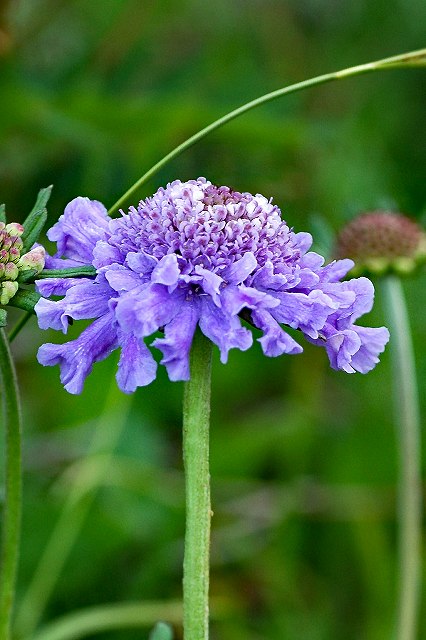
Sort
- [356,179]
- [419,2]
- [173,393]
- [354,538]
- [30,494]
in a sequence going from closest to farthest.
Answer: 1. [30,494]
2. [354,538]
3. [173,393]
4. [356,179]
5. [419,2]

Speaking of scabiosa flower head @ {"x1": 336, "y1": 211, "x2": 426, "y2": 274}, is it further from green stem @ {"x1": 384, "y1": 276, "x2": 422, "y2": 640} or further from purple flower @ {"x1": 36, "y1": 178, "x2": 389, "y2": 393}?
purple flower @ {"x1": 36, "y1": 178, "x2": 389, "y2": 393}

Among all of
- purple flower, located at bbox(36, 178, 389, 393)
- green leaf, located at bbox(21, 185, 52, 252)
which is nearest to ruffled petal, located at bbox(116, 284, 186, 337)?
purple flower, located at bbox(36, 178, 389, 393)

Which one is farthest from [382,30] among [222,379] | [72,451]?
[72,451]

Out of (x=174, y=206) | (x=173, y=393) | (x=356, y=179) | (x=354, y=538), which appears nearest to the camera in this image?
(x=174, y=206)

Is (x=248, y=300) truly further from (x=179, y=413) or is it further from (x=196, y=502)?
(x=179, y=413)

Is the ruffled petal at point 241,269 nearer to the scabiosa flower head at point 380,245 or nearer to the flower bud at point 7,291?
the flower bud at point 7,291

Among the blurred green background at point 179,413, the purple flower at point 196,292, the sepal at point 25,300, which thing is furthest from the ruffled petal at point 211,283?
the blurred green background at point 179,413

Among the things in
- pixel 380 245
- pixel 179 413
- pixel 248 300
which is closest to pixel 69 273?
pixel 248 300

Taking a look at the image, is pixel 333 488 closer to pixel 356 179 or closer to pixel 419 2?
pixel 356 179
